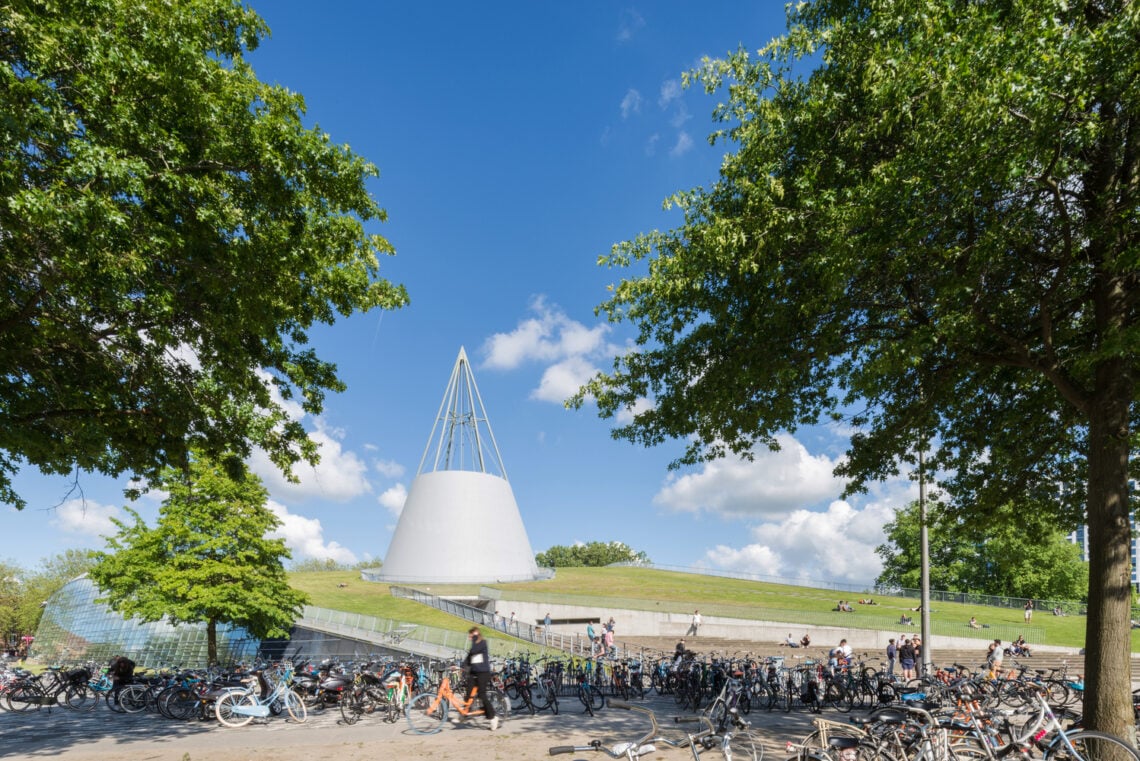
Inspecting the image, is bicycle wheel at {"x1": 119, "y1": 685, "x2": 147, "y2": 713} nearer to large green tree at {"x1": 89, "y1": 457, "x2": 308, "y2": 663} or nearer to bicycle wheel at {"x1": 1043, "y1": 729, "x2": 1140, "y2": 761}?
large green tree at {"x1": 89, "y1": 457, "x2": 308, "y2": 663}

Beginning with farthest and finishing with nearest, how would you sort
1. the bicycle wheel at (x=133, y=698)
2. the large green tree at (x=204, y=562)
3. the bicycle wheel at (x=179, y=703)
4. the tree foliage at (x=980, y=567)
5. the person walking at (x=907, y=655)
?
1. the tree foliage at (x=980, y=567)
2. the large green tree at (x=204, y=562)
3. the person walking at (x=907, y=655)
4. the bicycle wheel at (x=133, y=698)
5. the bicycle wheel at (x=179, y=703)

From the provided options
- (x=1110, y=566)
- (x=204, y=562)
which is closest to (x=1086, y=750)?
(x=1110, y=566)

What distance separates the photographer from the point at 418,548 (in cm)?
4959

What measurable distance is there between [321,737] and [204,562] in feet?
49.7

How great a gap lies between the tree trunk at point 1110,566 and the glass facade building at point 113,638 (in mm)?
25441

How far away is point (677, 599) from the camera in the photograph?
141ft

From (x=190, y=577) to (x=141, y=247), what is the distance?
19.0 metres

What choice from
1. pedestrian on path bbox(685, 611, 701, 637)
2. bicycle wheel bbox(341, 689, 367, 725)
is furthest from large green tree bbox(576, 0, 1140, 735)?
pedestrian on path bbox(685, 611, 701, 637)

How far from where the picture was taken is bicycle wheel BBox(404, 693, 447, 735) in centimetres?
1002

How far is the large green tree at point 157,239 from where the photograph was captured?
19.5 ft

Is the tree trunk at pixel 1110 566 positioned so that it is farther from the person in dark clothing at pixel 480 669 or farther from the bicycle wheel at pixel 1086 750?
the person in dark clothing at pixel 480 669

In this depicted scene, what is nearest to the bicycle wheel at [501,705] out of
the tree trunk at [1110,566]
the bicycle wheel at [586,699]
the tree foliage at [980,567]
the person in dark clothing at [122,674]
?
the bicycle wheel at [586,699]

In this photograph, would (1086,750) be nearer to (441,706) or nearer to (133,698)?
(441,706)

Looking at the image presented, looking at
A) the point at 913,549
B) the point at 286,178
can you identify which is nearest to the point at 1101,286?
the point at 286,178
